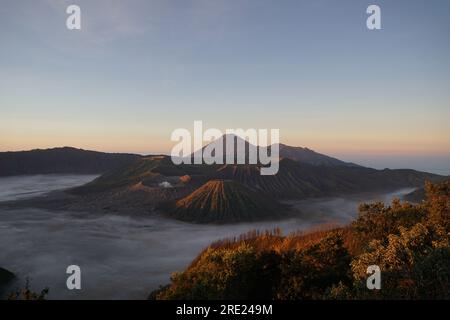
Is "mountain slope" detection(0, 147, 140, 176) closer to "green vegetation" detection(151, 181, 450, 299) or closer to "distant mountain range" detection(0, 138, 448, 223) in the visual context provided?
"distant mountain range" detection(0, 138, 448, 223)

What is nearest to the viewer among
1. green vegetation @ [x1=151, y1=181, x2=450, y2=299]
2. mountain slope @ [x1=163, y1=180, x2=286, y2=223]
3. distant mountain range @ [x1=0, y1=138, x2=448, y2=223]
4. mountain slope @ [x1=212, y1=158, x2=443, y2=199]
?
green vegetation @ [x1=151, y1=181, x2=450, y2=299]

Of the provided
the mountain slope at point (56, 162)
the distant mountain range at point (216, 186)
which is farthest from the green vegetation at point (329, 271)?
the mountain slope at point (56, 162)

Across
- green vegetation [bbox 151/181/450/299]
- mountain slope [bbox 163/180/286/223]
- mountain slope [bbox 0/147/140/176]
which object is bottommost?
mountain slope [bbox 163/180/286/223]

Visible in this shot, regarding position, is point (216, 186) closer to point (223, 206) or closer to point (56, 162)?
point (223, 206)

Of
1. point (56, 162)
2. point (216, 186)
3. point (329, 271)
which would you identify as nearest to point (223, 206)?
point (216, 186)

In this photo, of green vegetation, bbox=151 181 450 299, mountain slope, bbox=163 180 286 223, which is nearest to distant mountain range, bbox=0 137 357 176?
mountain slope, bbox=163 180 286 223

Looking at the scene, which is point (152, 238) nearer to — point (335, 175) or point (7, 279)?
point (7, 279)
